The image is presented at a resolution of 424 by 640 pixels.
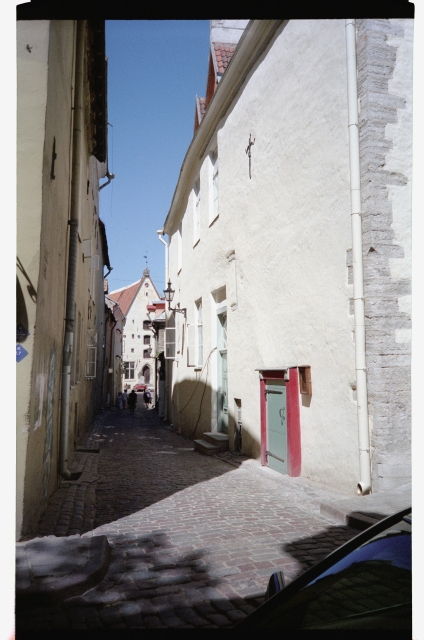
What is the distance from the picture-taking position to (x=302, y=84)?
311 inches

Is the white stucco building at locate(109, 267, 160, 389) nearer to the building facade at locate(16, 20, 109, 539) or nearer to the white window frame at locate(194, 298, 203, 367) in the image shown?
the white window frame at locate(194, 298, 203, 367)

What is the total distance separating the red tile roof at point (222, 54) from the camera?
1376 cm

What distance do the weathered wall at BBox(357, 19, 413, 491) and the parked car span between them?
155 inches

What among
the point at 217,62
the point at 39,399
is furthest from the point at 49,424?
the point at 217,62

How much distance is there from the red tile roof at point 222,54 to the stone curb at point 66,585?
40.8ft

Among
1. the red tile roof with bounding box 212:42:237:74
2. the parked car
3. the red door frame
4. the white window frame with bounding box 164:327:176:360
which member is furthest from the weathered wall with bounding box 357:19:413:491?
the white window frame with bounding box 164:327:176:360

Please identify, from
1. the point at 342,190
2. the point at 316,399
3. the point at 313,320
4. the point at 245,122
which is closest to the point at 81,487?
the point at 316,399

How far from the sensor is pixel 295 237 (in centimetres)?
808

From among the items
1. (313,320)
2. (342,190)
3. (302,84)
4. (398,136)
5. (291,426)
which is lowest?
(291,426)

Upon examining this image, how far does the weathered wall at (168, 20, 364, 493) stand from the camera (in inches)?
269

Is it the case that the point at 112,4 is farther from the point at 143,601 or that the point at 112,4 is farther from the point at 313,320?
the point at 313,320

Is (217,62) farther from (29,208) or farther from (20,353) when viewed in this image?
(20,353)

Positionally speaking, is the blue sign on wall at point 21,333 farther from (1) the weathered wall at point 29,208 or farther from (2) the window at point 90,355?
(2) the window at point 90,355

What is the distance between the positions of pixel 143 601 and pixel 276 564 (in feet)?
3.80
